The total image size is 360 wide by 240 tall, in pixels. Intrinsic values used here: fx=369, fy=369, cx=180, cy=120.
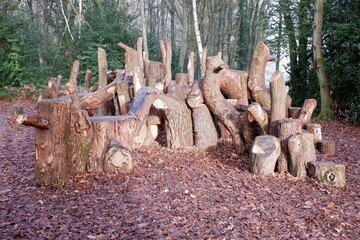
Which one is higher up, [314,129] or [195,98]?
[195,98]

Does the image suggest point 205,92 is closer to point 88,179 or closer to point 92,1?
point 88,179

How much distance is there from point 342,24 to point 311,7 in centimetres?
199

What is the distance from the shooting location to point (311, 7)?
12820mm

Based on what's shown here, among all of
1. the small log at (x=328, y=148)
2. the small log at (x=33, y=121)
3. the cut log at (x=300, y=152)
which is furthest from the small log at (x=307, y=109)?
the small log at (x=33, y=121)

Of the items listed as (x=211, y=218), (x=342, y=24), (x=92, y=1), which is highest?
(x=92, y=1)

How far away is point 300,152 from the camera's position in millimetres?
5500

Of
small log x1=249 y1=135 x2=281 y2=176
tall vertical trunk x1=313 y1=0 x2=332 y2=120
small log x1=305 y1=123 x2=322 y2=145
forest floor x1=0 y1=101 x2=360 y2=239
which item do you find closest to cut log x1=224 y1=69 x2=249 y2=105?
small log x1=305 y1=123 x2=322 y2=145

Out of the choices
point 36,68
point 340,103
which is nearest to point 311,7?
point 340,103

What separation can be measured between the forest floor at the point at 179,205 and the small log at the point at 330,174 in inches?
4.3

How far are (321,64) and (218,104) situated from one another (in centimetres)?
631

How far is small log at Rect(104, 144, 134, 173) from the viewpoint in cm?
529

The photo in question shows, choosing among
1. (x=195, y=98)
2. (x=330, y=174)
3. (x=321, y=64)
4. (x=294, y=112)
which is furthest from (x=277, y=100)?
(x=321, y=64)

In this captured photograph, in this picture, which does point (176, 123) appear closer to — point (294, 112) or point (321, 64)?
point (294, 112)

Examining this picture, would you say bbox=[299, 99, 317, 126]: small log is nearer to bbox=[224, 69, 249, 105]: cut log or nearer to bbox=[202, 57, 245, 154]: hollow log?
bbox=[224, 69, 249, 105]: cut log
